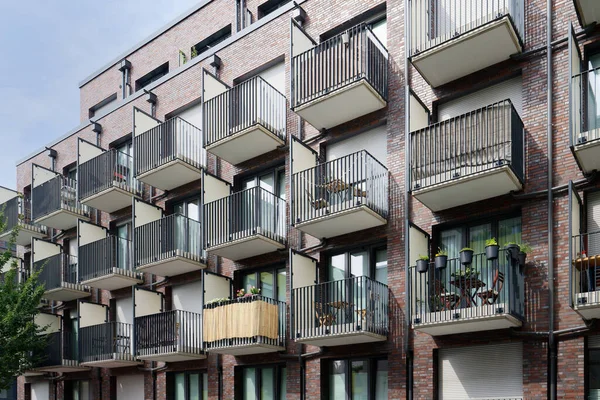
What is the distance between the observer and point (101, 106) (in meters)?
30.1

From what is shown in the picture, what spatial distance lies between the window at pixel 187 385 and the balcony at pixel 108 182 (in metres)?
6.27

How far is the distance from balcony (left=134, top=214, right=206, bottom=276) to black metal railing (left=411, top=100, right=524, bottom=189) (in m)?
8.00

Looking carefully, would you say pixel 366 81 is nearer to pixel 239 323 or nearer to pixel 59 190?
pixel 239 323

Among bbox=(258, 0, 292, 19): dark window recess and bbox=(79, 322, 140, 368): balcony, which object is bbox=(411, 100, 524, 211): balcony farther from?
bbox=(79, 322, 140, 368): balcony

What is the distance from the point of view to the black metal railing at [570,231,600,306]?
1220 centimetres

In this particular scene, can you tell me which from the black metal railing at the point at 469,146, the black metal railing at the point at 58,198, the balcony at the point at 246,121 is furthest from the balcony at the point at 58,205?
the black metal railing at the point at 469,146

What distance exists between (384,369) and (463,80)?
692 cm

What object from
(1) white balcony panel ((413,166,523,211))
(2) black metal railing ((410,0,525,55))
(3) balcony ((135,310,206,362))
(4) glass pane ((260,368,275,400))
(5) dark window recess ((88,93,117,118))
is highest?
(5) dark window recess ((88,93,117,118))

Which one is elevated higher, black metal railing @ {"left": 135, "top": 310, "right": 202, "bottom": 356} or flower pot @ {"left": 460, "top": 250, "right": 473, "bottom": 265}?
flower pot @ {"left": 460, "top": 250, "right": 473, "bottom": 265}

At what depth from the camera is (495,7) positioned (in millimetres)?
15219

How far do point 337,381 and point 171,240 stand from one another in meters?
6.89

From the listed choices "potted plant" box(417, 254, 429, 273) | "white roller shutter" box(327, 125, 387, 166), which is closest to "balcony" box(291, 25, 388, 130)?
"white roller shutter" box(327, 125, 387, 166)

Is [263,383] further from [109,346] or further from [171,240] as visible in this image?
[109,346]

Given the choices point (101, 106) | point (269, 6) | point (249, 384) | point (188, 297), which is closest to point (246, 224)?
point (188, 297)
